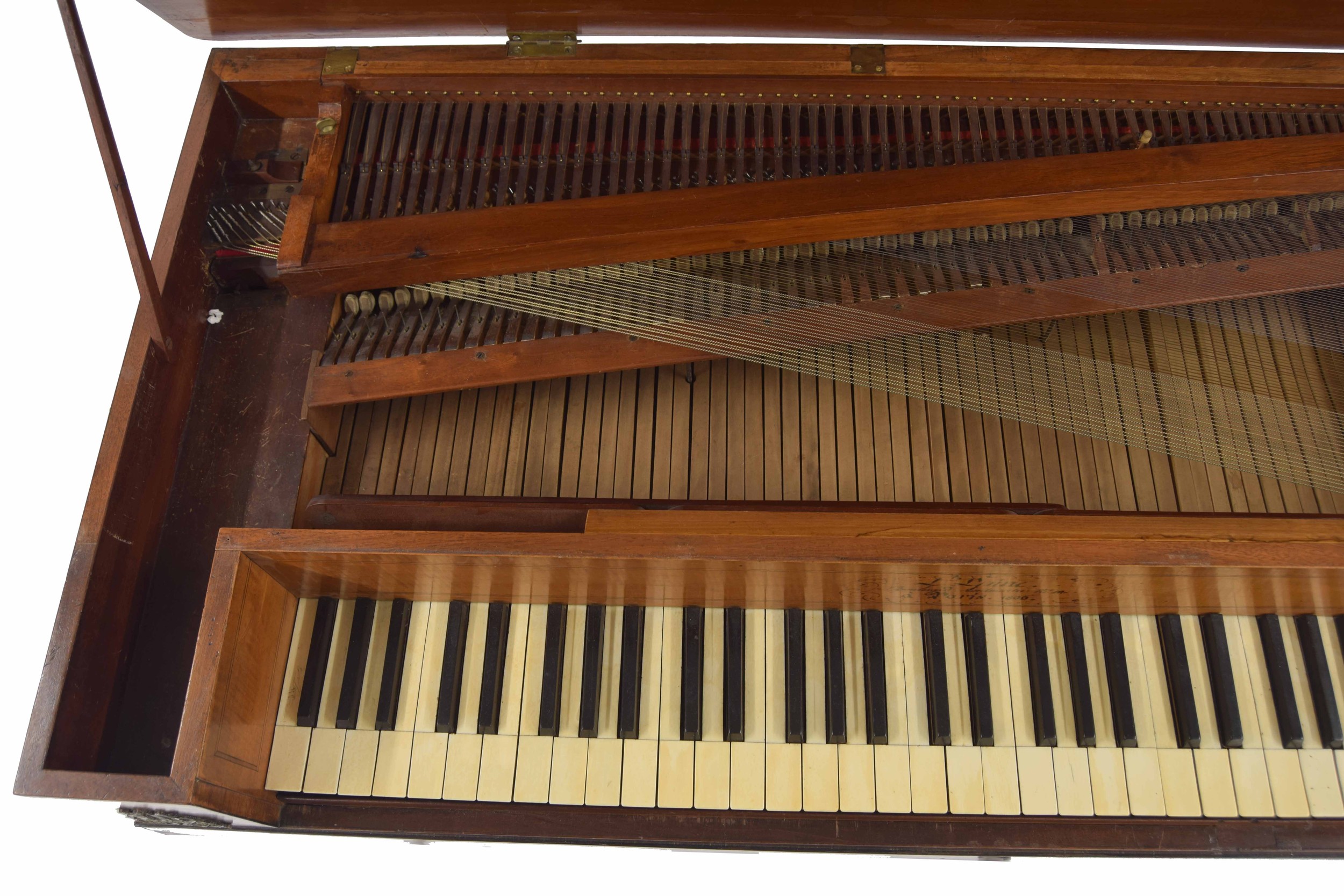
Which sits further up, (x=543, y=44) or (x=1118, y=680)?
(x=543, y=44)

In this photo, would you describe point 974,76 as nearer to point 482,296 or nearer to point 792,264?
point 792,264

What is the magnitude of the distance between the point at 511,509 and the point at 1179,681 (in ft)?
5.45

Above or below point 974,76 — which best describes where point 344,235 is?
below

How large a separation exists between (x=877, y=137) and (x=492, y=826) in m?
2.05

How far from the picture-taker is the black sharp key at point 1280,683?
228 cm

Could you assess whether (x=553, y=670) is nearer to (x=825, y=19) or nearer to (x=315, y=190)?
(x=315, y=190)

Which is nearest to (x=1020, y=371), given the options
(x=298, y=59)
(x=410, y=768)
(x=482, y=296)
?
(x=482, y=296)

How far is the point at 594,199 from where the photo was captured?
7.90ft

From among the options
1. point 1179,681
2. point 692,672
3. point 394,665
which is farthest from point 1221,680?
point 394,665

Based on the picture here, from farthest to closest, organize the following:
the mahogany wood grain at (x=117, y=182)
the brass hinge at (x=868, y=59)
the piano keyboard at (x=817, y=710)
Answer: the brass hinge at (x=868, y=59)
the piano keyboard at (x=817, y=710)
the mahogany wood grain at (x=117, y=182)

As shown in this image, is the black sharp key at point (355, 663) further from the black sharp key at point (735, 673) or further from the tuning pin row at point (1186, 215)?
the tuning pin row at point (1186, 215)

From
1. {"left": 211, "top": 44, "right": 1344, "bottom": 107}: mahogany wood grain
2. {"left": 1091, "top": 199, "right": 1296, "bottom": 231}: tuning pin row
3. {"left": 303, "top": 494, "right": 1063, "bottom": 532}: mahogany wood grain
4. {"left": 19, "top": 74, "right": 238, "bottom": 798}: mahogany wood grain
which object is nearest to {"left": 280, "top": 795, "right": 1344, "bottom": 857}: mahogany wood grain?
{"left": 19, "top": 74, "right": 238, "bottom": 798}: mahogany wood grain

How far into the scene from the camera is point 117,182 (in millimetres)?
2189

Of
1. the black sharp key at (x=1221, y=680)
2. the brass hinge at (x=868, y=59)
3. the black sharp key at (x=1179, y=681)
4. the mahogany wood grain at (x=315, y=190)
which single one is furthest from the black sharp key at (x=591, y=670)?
the brass hinge at (x=868, y=59)
